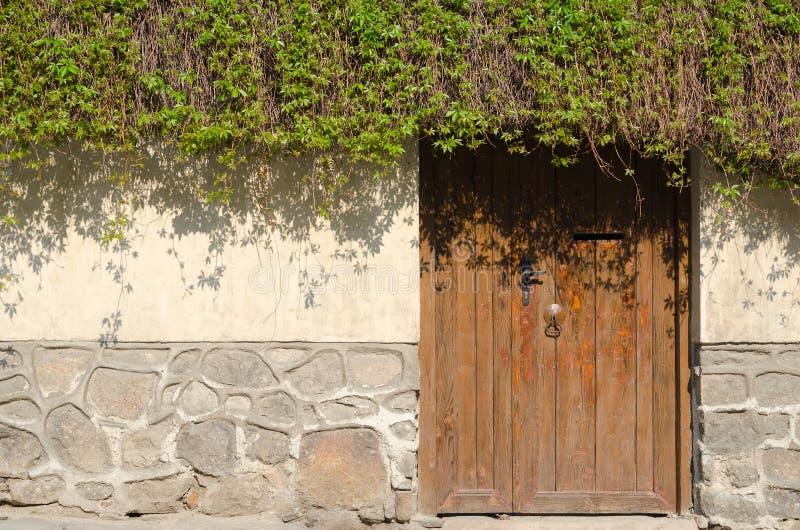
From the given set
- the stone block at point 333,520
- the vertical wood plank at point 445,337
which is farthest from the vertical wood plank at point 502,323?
the stone block at point 333,520

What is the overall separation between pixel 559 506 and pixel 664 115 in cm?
212

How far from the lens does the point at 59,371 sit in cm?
364

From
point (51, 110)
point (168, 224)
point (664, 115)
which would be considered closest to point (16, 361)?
point (168, 224)

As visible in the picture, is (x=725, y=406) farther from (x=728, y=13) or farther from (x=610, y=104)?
(x=728, y=13)

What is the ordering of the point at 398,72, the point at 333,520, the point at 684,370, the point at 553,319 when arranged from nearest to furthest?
the point at 398,72 → the point at 333,520 → the point at 684,370 → the point at 553,319

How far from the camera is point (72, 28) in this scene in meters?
3.47

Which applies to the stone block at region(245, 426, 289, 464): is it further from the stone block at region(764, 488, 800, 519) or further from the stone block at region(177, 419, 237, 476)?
the stone block at region(764, 488, 800, 519)

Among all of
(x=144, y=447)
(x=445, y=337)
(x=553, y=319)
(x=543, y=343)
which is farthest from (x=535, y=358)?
(x=144, y=447)

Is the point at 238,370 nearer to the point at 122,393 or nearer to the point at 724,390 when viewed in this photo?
the point at 122,393

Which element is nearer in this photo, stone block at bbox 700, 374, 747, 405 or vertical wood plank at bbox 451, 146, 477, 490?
stone block at bbox 700, 374, 747, 405

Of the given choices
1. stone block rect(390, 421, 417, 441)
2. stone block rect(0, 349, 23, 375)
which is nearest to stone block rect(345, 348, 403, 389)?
stone block rect(390, 421, 417, 441)

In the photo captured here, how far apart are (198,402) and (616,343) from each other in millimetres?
2238

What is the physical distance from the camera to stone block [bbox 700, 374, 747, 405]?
3635mm

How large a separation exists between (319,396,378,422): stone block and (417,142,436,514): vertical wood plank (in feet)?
1.28
